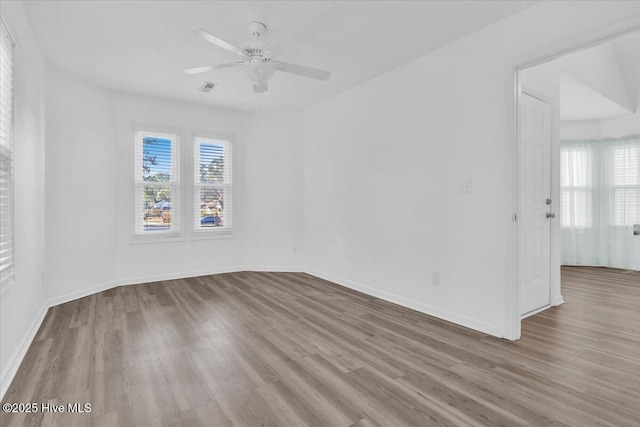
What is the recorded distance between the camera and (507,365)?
2383mm

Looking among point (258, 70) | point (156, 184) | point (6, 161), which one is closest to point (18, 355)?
point (6, 161)

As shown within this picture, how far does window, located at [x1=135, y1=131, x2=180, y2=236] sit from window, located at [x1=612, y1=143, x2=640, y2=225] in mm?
7438

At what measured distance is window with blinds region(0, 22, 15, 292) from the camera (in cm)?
216

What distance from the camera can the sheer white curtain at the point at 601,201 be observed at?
582cm

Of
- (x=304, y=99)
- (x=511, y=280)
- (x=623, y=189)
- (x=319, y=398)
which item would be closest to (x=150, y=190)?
(x=304, y=99)

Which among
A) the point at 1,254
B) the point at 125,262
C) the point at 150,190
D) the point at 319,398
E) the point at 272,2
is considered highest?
the point at 272,2

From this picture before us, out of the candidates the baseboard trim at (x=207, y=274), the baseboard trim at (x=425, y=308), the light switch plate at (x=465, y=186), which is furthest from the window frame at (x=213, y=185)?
the light switch plate at (x=465, y=186)

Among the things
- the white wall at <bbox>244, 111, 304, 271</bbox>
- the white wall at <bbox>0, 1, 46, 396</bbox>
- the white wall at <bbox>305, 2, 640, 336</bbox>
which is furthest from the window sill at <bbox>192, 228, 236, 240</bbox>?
the white wall at <bbox>0, 1, 46, 396</bbox>

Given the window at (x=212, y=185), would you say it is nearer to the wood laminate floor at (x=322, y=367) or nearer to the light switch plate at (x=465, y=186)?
the wood laminate floor at (x=322, y=367)

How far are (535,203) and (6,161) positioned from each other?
453 centimetres

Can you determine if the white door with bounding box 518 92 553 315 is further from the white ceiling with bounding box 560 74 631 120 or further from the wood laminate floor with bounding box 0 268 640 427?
the white ceiling with bounding box 560 74 631 120

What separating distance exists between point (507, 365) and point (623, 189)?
18.1ft

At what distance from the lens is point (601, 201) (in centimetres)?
611

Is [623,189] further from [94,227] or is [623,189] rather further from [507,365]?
[94,227]
